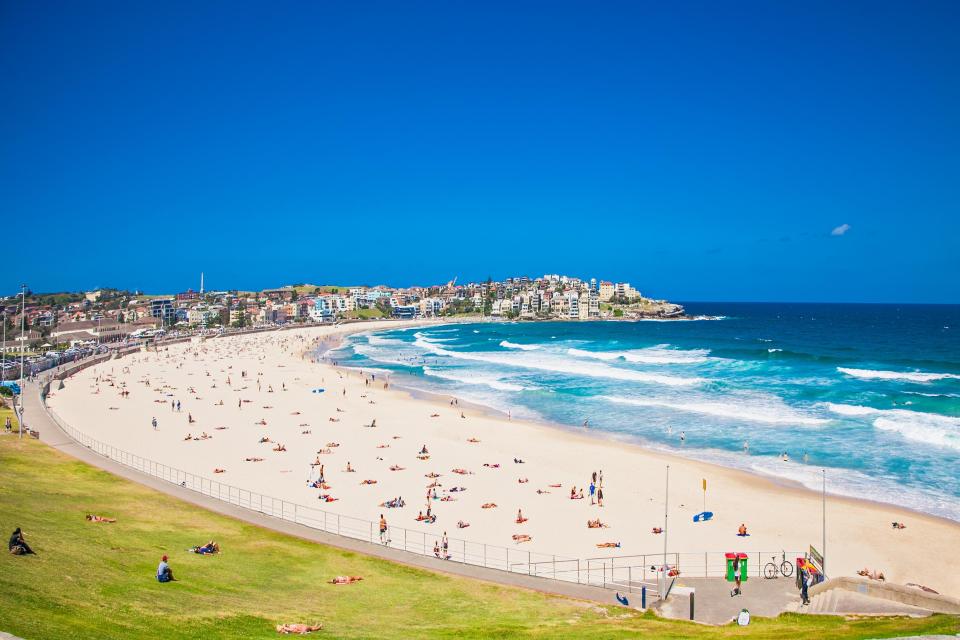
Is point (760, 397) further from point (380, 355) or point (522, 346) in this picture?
point (380, 355)

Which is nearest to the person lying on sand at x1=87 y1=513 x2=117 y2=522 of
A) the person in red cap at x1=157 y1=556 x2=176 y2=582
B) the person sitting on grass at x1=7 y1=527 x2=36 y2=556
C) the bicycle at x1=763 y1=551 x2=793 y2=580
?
the person sitting on grass at x1=7 y1=527 x2=36 y2=556

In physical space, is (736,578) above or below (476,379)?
below

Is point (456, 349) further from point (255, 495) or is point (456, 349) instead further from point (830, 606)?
point (830, 606)

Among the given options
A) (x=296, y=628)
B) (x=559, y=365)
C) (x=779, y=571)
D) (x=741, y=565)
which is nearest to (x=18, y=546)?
(x=296, y=628)

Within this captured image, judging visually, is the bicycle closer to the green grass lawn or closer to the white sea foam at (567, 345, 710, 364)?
the green grass lawn

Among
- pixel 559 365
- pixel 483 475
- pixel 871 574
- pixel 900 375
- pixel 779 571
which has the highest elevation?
pixel 900 375
